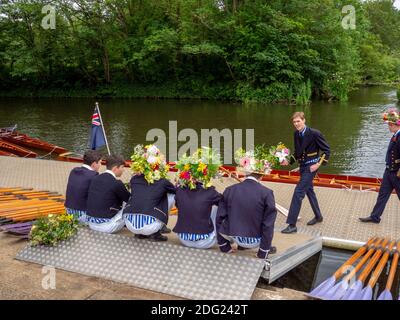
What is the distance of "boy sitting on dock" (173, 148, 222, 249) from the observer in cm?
448

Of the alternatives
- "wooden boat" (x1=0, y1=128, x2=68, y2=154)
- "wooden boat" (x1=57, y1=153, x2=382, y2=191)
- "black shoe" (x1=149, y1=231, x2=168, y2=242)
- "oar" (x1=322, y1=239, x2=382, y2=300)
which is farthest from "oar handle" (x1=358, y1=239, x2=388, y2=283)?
"wooden boat" (x1=0, y1=128, x2=68, y2=154)

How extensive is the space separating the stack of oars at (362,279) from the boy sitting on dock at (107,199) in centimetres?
244

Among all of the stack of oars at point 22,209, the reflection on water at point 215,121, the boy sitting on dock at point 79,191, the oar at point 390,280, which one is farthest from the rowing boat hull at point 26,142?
the oar at point 390,280

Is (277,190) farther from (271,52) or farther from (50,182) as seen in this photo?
(271,52)

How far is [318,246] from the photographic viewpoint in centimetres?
581

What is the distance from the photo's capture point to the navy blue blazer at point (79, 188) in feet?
17.5

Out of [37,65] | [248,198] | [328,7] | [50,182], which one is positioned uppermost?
[328,7]

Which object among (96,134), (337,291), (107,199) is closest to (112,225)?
(107,199)

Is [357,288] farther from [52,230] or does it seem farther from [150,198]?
[52,230]

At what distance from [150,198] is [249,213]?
3.80 feet

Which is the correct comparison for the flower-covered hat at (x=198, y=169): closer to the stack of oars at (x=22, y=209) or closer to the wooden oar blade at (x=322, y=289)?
the wooden oar blade at (x=322, y=289)

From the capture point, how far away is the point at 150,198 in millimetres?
4727
